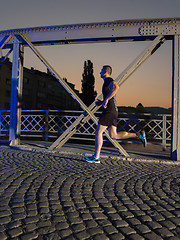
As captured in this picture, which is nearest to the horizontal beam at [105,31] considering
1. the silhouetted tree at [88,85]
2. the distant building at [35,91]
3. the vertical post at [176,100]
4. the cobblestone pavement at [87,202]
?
the vertical post at [176,100]

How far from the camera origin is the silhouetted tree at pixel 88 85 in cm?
6019

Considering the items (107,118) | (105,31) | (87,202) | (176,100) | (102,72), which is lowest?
(87,202)

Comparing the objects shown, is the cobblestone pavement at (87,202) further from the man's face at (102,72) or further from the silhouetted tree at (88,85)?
the silhouetted tree at (88,85)

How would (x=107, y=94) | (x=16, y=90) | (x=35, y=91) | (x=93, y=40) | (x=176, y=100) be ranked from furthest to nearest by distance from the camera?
(x=35, y=91) < (x=16, y=90) < (x=93, y=40) < (x=176, y=100) < (x=107, y=94)

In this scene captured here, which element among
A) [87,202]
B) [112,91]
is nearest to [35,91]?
[112,91]

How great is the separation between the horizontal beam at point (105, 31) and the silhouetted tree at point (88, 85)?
51.2 metres

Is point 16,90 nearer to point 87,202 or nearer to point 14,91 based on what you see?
point 14,91

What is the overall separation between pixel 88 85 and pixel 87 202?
5767 cm

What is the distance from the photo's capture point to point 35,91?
5666 cm

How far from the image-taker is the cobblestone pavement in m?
2.62

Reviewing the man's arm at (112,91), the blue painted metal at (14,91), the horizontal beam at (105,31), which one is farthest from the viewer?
the blue painted metal at (14,91)

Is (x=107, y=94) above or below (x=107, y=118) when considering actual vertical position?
above

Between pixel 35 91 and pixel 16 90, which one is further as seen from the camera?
pixel 35 91

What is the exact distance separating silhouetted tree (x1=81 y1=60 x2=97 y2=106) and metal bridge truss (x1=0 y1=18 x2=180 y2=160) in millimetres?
50804
